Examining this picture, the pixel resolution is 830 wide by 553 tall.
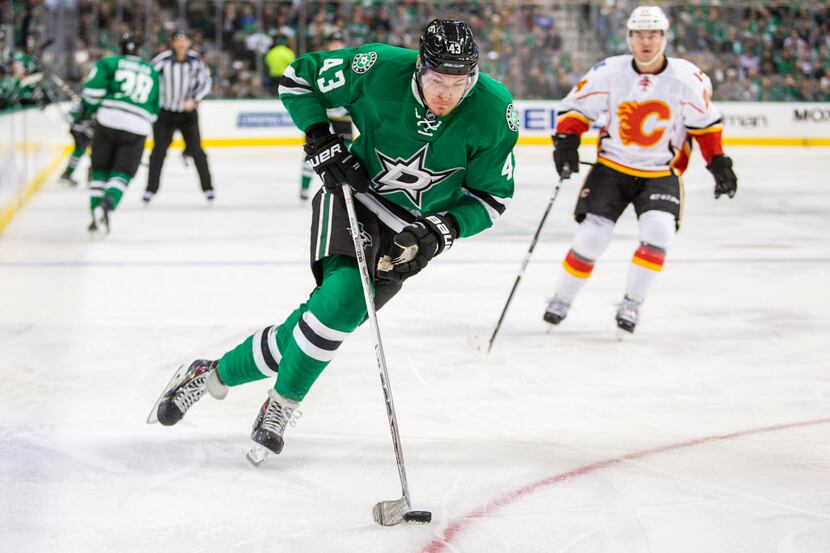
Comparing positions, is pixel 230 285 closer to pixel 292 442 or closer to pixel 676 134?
pixel 676 134

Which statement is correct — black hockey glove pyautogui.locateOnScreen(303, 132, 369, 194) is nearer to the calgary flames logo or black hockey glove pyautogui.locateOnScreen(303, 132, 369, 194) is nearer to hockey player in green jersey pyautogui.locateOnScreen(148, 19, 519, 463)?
hockey player in green jersey pyautogui.locateOnScreen(148, 19, 519, 463)

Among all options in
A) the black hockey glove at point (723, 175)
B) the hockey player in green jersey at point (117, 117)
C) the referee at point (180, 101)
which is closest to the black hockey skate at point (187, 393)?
the black hockey glove at point (723, 175)

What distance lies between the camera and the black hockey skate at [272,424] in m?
2.81

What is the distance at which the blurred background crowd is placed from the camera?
45.3 ft

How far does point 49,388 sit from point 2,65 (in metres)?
7.60

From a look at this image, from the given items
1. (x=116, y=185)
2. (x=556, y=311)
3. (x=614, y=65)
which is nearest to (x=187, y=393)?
(x=556, y=311)

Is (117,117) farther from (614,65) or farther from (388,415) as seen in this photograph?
(388,415)

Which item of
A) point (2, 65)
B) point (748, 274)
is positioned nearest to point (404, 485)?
point (748, 274)

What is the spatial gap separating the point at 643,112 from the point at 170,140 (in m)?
5.01

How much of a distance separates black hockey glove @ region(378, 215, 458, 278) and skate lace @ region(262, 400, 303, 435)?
1.36ft

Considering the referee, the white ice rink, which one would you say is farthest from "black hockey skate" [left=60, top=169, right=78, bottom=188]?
the white ice rink

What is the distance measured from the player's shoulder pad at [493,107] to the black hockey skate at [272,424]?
820 millimetres

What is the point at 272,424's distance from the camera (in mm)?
2830

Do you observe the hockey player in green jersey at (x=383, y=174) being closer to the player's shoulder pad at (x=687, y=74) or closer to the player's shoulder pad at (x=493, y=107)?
the player's shoulder pad at (x=493, y=107)
